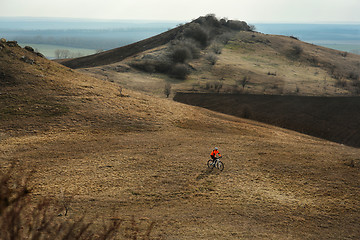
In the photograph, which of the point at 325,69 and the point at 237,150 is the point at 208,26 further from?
the point at 237,150

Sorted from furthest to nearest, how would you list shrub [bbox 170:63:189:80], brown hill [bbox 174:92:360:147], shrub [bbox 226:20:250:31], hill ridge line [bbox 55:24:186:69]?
shrub [bbox 226:20:250:31] → hill ridge line [bbox 55:24:186:69] → shrub [bbox 170:63:189:80] → brown hill [bbox 174:92:360:147]

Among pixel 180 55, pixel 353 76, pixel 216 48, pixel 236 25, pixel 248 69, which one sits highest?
pixel 236 25

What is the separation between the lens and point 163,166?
19.5 meters

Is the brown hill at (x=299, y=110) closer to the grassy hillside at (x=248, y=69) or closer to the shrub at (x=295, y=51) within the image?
the grassy hillside at (x=248, y=69)

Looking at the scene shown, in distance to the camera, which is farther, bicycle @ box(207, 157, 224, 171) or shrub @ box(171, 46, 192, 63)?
shrub @ box(171, 46, 192, 63)

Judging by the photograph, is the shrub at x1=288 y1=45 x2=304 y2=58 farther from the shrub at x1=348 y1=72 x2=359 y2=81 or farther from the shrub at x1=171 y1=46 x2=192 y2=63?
the shrub at x1=171 y1=46 x2=192 y2=63

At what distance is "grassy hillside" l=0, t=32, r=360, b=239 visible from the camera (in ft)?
45.6

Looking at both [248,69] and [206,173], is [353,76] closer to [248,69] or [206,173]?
[248,69]

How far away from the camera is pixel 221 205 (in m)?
15.1

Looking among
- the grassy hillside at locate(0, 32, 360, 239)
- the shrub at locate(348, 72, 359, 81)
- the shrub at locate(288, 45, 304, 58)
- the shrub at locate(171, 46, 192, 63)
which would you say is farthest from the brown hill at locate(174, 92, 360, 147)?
the shrub at locate(288, 45, 304, 58)

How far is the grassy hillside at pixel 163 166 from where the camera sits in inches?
548

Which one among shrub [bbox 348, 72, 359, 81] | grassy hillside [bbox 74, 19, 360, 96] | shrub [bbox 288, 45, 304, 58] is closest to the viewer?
grassy hillside [bbox 74, 19, 360, 96]

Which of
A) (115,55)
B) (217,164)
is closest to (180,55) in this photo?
(115,55)

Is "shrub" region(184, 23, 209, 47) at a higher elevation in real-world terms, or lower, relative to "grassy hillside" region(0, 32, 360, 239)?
higher
